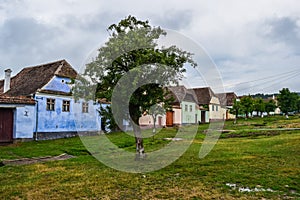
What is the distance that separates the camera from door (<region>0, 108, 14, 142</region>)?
19234mm

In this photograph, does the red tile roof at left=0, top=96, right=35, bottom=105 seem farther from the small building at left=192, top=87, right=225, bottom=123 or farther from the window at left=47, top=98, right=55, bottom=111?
the small building at left=192, top=87, right=225, bottom=123

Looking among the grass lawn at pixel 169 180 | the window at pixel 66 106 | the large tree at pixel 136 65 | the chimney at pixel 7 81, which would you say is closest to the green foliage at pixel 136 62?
the large tree at pixel 136 65

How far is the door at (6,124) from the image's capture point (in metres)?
19.2

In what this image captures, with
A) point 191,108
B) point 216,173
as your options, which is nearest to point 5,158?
point 216,173

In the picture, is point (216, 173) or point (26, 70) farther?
point (26, 70)

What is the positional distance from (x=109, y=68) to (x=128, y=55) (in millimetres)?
857

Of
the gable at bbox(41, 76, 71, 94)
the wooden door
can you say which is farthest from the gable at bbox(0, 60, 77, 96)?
the wooden door

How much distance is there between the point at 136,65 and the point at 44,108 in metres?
14.3

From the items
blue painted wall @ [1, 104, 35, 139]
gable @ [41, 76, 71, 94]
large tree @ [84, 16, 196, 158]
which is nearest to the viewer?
large tree @ [84, 16, 196, 158]

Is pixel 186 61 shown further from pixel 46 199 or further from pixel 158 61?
pixel 46 199

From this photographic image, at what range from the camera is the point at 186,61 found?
1025 centimetres

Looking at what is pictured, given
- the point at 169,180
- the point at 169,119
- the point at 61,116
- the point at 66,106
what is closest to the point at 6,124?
the point at 61,116

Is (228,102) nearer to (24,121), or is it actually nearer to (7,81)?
(7,81)

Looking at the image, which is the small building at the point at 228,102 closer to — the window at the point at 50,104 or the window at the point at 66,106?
the window at the point at 66,106
